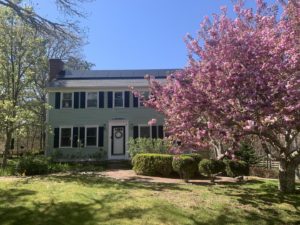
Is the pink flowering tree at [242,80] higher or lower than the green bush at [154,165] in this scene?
higher

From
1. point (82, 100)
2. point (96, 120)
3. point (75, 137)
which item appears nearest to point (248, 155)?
point (96, 120)

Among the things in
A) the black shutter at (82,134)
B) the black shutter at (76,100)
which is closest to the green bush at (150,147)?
the black shutter at (82,134)

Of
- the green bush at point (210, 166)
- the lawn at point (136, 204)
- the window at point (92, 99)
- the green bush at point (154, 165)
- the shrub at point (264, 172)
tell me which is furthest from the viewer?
the window at point (92, 99)

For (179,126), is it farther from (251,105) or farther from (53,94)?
(53,94)

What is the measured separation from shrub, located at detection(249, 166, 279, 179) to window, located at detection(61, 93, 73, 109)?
12163 millimetres

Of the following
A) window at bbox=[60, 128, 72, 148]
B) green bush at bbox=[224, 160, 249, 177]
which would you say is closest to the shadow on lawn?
green bush at bbox=[224, 160, 249, 177]

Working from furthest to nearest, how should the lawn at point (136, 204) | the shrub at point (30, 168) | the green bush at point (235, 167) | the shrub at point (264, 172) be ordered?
the shrub at point (264, 172) → the green bush at point (235, 167) → the shrub at point (30, 168) → the lawn at point (136, 204)

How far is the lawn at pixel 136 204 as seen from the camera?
317 inches

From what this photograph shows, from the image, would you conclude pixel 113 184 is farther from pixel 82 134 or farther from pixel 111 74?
pixel 111 74

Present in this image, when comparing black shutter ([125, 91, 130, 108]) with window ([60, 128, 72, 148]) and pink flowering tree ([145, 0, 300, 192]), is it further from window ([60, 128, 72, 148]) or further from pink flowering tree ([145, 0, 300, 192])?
pink flowering tree ([145, 0, 300, 192])

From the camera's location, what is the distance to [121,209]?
8.56 metres

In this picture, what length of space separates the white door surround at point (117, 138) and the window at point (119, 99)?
3.55 ft

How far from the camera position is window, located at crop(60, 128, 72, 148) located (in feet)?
76.5

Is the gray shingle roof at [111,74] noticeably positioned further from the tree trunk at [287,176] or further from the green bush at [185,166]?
the tree trunk at [287,176]
